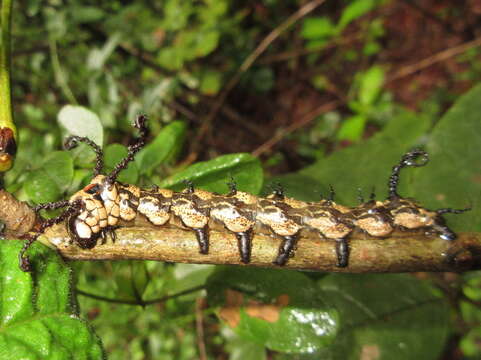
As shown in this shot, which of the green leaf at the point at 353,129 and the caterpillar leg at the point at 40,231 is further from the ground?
the green leaf at the point at 353,129

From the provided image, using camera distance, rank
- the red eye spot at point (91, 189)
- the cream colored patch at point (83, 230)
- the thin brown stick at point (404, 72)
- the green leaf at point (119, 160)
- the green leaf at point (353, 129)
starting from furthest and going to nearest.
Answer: the thin brown stick at point (404, 72), the green leaf at point (353, 129), the green leaf at point (119, 160), the red eye spot at point (91, 189), the cream colored patch at point (83, 230)

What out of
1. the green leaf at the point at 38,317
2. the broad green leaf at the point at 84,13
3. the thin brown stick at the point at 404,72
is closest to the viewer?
the green leaf at the point at 38,317

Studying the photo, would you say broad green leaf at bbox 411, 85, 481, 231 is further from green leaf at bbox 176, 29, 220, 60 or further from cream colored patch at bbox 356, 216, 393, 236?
green leaf at bbox 176, 29, 220, 60

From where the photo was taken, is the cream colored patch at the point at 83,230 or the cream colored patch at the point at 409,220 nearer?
the cream colored patch at the point at 83,230

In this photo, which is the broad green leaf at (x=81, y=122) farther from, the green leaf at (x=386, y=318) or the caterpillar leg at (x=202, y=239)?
the green leaf at (x=386, y=318)

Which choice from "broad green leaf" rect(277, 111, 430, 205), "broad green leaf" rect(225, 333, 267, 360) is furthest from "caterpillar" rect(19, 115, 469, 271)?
"broad green leaf" rect(225, 333, 267, 360)

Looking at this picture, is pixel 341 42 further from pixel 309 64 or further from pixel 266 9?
pixel 266 9

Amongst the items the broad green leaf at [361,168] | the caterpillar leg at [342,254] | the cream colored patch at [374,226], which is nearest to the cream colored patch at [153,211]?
the caterpillar leg at [342,254]
